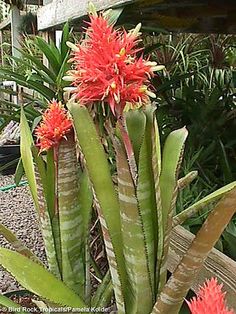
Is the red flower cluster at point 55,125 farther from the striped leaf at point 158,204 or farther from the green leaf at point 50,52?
the green leaf at point 50,52

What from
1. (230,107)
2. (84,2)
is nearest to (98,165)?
(84,2)

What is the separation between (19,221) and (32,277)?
210 cm

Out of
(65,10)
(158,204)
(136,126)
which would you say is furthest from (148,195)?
(65,10)

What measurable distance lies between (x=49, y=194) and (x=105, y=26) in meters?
0.53

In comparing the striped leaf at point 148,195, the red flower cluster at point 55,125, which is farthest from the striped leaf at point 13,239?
the striped leaf at point 148,195

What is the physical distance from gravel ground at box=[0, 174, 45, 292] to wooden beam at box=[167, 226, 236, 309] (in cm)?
105

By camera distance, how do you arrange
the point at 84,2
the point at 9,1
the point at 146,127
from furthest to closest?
the point at 9,1 < the point at 84,2 < the point at 146,127

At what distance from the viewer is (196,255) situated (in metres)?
0.83

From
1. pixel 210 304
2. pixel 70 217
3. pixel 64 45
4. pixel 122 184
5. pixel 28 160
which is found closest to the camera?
pixel 210 304

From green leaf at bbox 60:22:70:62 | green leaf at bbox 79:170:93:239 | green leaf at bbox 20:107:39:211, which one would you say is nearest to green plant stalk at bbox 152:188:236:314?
green leaf at bbox 79:170:93:239

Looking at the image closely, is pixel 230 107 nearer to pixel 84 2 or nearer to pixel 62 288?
pixel 84 2

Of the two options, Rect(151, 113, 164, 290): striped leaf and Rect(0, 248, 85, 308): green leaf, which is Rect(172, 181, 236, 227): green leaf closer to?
Rect(151, 113, 164, 290): striped leaf

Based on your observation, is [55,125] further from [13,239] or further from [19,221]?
[19,221]

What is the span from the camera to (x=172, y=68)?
12.3 ft
